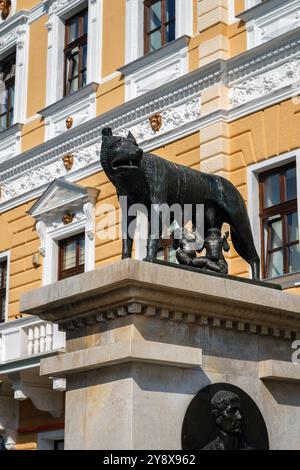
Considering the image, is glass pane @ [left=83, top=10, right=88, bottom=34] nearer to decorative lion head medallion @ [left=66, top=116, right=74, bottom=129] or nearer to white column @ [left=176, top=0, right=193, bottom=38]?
decorative lion head medallion @ [left=66, top=116, right=74, bottom=129]

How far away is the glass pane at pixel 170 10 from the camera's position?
15.2m

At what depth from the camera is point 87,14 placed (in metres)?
17.2

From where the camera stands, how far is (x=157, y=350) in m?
6.16

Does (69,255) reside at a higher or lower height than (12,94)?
lower

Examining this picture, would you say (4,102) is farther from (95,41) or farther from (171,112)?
(171,112)

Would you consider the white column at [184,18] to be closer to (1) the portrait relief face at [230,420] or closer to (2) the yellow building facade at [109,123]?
(2) the yellow building facade at [109,123]

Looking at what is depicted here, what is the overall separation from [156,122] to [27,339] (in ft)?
13.8

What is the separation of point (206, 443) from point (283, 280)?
5.76 meters

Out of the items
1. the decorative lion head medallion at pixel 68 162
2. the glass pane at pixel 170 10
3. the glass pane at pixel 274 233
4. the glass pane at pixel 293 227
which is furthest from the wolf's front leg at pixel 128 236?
the decorative lion head medallion at pixel 68 162

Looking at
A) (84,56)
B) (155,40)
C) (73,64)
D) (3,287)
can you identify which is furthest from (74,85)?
(3,287)

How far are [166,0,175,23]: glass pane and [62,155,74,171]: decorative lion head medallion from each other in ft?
9.91

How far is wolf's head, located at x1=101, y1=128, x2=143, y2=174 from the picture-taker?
682 centimetres

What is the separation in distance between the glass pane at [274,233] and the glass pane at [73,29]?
6707 mm

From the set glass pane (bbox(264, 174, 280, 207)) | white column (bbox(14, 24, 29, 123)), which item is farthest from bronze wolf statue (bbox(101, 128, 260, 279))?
white column (bbox(14, 24, 29, 123))
